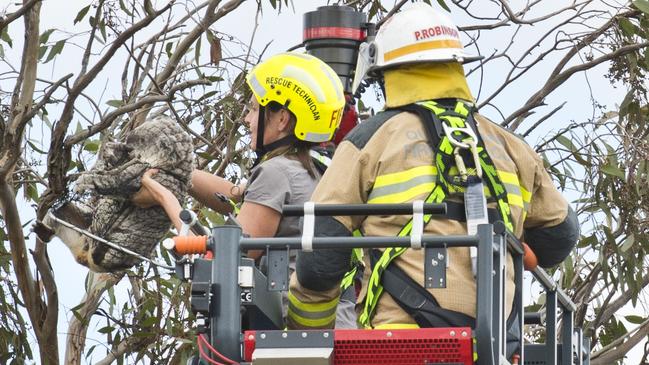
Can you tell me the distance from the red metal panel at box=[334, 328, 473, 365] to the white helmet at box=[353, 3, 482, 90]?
45.3 inches

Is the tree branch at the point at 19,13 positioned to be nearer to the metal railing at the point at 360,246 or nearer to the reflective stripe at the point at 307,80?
the reflective stripe at the point at 307,80

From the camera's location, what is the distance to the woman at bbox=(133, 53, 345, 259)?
593 cm

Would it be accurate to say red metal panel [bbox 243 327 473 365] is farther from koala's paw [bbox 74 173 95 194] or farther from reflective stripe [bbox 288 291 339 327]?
koala's paw [bbox 74 173 95 194]

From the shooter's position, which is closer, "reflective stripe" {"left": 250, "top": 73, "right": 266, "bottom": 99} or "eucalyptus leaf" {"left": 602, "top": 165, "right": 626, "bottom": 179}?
"reflective stripe" {"left": 250, "top": 73, "right": 266, "bottom": 99}

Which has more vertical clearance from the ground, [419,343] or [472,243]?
[472,243]

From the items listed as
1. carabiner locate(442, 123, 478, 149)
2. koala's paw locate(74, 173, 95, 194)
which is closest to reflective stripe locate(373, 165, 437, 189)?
carabiner locate(442, 123, 478, 149)

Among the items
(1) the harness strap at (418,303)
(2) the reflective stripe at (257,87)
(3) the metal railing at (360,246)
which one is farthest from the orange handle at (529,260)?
(2) the reflective stripe at (257,87)

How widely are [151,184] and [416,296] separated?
180 cm

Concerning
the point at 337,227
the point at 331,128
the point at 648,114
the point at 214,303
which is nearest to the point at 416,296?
the point at 337,227

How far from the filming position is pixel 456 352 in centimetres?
457

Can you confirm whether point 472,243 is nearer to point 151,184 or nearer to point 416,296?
point 416,296

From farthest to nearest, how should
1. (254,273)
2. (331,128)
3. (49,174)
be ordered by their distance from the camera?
(49,174), (331,128), (254,273)

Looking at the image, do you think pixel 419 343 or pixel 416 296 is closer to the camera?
pixel 419 343

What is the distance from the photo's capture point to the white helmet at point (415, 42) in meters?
5.40
